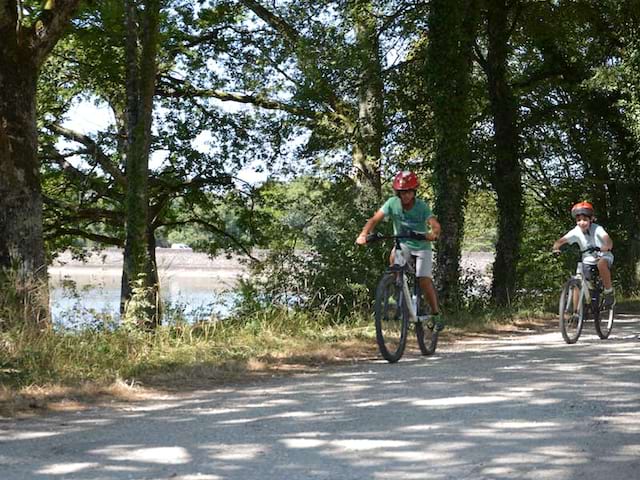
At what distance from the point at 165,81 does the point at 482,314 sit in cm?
1573

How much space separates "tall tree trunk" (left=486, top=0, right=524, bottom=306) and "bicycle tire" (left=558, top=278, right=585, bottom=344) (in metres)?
8.77

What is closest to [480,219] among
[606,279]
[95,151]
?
[95,151]

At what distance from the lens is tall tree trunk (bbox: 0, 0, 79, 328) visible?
38.4 feet

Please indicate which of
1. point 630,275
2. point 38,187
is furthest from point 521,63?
point 38,187

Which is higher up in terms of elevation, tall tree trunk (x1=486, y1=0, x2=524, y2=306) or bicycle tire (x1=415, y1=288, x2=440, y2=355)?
tall tree trunk (x1=486, y1=0, x2=524, y2=306)

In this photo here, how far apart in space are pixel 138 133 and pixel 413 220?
806cm

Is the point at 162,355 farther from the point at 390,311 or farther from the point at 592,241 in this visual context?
the point at 592,241

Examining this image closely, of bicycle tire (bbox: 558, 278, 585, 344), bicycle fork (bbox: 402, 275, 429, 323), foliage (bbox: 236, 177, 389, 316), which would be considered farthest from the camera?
foliage (bbox: 236, 177, 389, 316)

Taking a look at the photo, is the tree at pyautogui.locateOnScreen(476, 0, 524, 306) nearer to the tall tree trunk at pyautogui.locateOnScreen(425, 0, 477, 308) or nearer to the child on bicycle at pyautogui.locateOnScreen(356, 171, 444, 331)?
the tall tree trunk at pyautogui.locateOnScreen(425, 0, 477, 308)

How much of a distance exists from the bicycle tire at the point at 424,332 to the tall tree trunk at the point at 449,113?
6386 millimetres

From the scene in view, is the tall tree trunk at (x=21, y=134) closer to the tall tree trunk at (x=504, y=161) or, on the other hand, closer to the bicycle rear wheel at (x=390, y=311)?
the bicycle rear wheel at (x=390, y=311)

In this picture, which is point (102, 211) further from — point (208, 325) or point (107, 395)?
point (107, 395)

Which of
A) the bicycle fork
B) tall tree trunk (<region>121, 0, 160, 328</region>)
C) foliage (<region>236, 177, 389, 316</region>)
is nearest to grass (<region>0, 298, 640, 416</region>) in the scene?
the bicycle fork

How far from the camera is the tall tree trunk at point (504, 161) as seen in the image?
2139 cm
